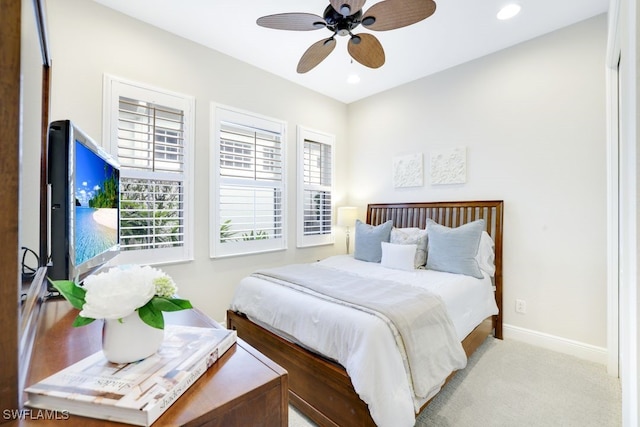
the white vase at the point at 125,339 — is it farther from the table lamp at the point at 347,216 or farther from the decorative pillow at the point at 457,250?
the table lamp at the point at 347,216

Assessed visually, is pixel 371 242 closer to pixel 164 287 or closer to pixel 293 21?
pixel 293 21

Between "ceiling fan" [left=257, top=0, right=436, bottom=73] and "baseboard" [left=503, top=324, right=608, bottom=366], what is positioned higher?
"ceiling fan" [left=257, top=0, right=436, bottom=73]

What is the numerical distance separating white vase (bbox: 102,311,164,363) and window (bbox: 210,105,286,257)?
2.33m

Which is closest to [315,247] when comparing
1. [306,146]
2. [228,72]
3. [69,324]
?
[306,146]

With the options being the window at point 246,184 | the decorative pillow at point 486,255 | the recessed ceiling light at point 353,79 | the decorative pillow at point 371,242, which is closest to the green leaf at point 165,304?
the window at point 246,184

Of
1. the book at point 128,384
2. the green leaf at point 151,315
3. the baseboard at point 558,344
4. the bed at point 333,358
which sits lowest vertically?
the baseboard at point 558,344

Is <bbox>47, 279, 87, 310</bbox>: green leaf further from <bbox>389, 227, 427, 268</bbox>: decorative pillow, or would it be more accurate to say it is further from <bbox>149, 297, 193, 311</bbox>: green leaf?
<bbox>389, 227, 427, 268</bbox>: decorative pillow

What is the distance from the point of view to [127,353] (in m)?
0.70

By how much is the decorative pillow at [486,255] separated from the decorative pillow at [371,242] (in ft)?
3.07

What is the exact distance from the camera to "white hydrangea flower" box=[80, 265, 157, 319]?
0.64m

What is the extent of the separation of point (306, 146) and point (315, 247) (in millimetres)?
1419

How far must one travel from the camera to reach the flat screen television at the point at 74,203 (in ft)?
3.32

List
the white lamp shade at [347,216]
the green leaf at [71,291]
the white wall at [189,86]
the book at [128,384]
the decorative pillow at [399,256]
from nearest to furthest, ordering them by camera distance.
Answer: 1. the book at [128,384]
2. the green leaf at [71,291]
3. the white wall at [189,86]
4. the decorative pillow at [399,256]
5. the white lamp shade at [347,216]

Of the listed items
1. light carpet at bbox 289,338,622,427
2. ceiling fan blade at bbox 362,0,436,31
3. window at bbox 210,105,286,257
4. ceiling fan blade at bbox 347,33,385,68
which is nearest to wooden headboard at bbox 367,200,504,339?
light carpet at bbox 289,338,622,427
